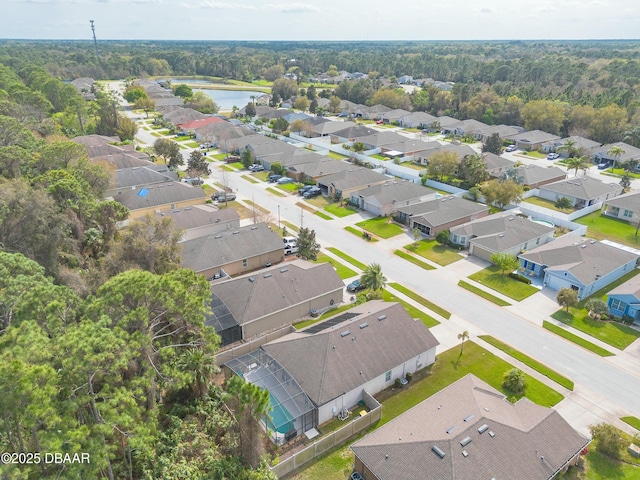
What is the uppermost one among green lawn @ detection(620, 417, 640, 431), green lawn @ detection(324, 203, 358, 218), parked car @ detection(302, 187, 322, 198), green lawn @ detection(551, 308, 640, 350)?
parked car @ detection(302, 187, 322, 198)

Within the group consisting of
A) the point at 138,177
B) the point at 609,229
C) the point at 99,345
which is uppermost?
the point at 99,345

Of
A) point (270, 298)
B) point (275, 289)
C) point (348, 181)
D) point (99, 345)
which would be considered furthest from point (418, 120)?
point (99, 345)

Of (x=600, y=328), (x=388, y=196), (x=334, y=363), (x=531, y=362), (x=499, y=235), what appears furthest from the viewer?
(x=388, y=196)

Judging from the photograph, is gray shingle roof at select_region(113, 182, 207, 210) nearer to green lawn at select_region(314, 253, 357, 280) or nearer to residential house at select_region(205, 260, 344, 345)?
green lawn at select_region(314, 253, 357, 280)

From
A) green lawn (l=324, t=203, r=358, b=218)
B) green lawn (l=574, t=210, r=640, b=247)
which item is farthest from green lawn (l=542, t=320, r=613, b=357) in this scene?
green lawn (l=324, t=203, r=358, b=218)

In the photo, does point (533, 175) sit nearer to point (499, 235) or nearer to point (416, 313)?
point (499, 235)

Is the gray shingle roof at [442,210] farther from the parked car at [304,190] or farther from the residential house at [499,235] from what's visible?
the parked car at [304,190]

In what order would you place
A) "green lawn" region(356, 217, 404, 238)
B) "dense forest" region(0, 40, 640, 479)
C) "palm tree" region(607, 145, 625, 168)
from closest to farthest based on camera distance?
"dense forest" region(0, 40, 640, 479)
"green lawn" region(356, 217, 404, 238)
"palm tree" region(607, 145, 625, 168)

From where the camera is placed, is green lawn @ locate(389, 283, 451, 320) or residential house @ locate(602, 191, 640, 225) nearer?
green lawn @ locate(389, 283, 451, 320)
